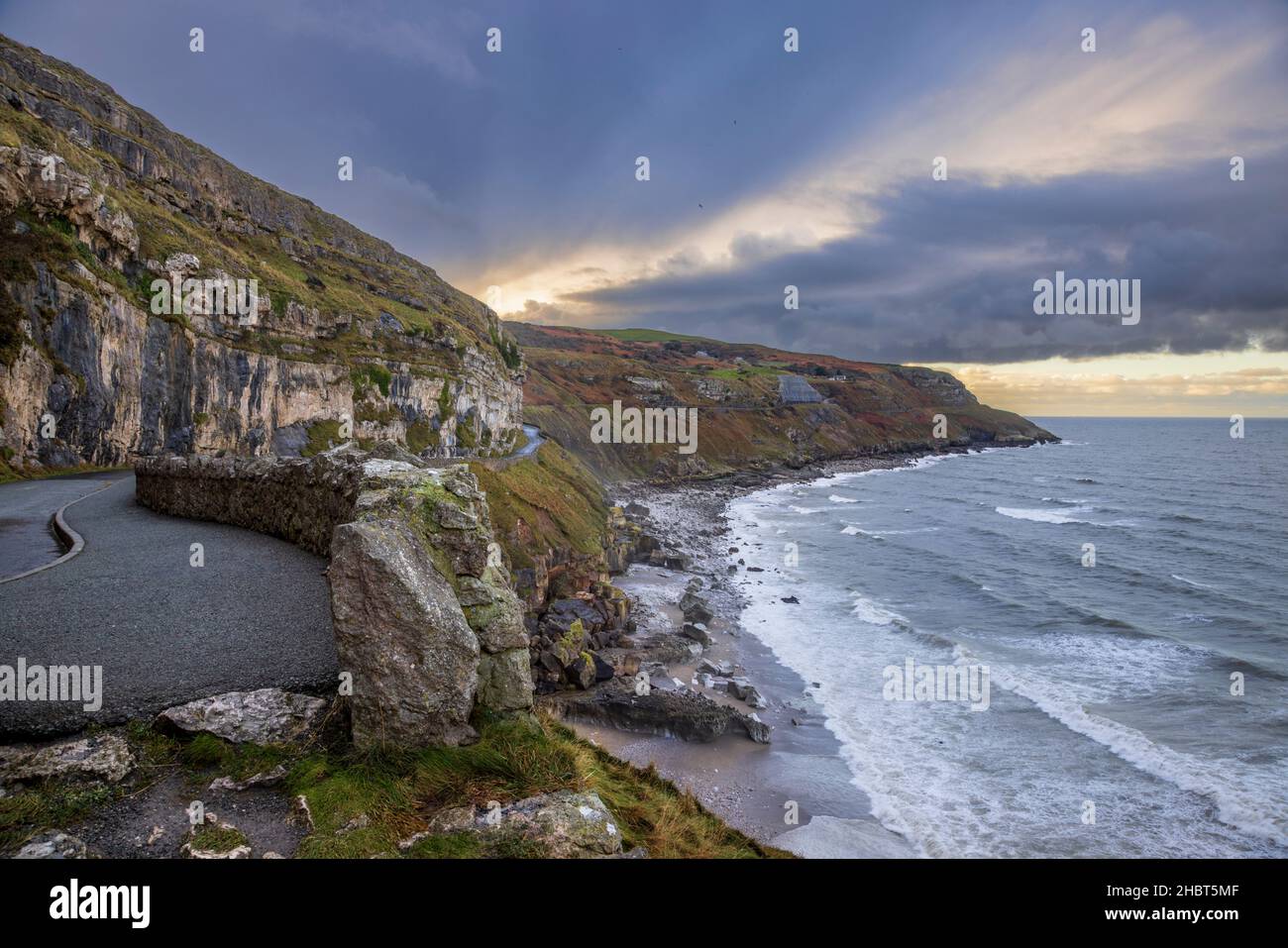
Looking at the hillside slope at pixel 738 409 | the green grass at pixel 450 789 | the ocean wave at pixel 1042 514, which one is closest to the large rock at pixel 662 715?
the green grass at pixel 450 789

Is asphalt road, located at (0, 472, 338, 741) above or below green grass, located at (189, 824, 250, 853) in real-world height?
above

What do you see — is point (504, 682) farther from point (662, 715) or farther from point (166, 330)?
point (166, 330)

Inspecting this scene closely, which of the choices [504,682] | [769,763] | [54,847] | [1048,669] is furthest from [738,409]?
[54,847]

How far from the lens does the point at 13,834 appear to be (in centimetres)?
501

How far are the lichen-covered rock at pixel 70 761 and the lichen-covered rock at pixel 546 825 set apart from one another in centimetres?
323

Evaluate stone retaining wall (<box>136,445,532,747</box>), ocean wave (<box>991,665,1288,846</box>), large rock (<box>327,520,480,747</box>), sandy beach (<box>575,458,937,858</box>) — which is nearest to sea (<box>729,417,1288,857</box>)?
ocean wave (<box>991,665,1288,846</box>)

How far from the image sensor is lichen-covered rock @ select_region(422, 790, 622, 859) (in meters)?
5.77

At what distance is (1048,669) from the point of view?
27.0 metres

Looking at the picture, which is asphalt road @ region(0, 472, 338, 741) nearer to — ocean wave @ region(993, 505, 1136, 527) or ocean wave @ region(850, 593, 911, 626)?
ocean wave @ region(850, 593, 911, 626)

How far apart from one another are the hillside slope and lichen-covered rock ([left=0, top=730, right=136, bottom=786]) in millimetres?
78884

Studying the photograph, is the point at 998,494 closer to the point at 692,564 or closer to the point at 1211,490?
the point at 1211,490

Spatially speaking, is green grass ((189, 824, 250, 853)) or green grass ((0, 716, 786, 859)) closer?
green grass ((189, 824, 250, 853))

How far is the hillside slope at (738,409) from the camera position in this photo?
98500 millimetres
